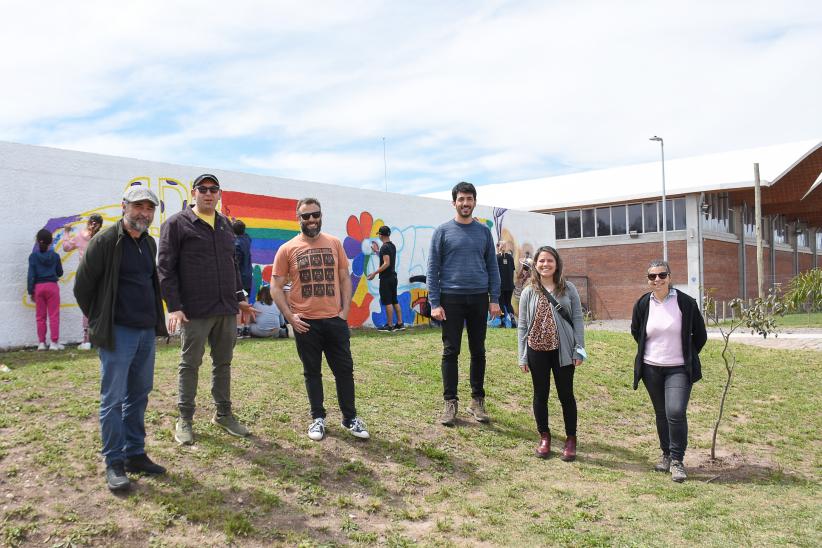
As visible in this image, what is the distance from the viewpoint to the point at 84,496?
4047 millimetres

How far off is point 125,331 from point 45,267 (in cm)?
614

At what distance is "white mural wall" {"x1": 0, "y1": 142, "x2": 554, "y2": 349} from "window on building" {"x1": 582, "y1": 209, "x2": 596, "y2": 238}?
47.9ft

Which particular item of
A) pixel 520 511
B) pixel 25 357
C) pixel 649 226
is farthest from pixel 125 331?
pixel 649 226

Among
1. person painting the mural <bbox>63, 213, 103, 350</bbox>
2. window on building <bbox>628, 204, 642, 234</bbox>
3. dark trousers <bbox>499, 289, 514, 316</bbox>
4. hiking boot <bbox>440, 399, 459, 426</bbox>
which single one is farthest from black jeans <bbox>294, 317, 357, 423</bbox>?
window on building <bbox>628, 204, 642, 234</bbox>

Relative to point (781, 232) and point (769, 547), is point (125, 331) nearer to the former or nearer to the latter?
point (769, 547)

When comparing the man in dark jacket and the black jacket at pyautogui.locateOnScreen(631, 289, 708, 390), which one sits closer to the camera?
the man in dark jacket

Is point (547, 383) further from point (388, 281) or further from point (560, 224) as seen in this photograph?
point (560, 224)

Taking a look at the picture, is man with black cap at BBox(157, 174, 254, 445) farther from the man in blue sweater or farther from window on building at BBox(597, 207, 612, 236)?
window on building at BBox(597, 207, 612, 236)

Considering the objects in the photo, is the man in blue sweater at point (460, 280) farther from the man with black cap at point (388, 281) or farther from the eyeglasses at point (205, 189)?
the man with black cap at point (388, 281)

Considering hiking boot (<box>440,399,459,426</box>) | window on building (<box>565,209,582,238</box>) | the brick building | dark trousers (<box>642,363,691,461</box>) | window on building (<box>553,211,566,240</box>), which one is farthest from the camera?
window on building (<box>553,211,566,240</box>)

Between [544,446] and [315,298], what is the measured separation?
247cm

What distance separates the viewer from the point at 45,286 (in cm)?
937

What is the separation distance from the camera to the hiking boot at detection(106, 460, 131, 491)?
4.09 metres

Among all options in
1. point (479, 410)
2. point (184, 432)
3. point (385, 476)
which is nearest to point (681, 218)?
point (479, 410)
